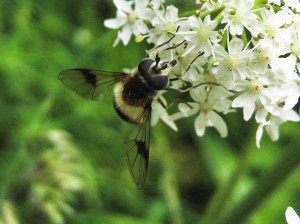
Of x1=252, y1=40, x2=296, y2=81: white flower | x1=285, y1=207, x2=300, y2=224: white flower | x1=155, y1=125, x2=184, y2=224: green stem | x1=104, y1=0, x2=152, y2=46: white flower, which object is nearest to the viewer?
x1=285, y1=207, x2=300, y2=224: white flower

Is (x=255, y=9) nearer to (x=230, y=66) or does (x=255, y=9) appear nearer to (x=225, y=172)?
(x=230, y=66)

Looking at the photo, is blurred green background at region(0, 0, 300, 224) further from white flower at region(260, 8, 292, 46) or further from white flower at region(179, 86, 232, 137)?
white flower at region(260, 8, 292, 46)

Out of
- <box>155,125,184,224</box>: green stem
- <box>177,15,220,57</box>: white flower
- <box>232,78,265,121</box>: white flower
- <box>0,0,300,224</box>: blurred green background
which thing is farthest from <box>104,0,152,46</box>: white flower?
<box>155,125,184,224</box>: green stem

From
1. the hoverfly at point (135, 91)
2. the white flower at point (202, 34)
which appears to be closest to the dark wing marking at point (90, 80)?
the hoverfly at point (135, 91)

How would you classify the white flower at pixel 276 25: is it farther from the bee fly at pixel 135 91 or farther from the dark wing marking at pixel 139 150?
the dark wing marking at pixel 139 150

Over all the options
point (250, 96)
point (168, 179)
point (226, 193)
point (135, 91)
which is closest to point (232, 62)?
point (250, 96)

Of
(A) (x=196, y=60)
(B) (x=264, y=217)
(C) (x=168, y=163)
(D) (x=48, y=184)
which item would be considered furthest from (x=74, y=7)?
(A) (x=196, y=60)
